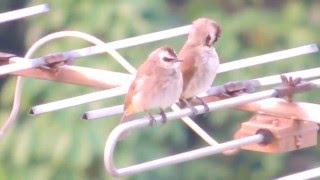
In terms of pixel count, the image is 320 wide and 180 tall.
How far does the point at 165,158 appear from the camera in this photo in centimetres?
239

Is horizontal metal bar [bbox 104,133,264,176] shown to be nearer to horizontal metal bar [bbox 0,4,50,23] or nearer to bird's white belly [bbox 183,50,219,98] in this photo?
bird's white belly [bbox 183,50,219,98]

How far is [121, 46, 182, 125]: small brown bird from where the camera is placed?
2.77m

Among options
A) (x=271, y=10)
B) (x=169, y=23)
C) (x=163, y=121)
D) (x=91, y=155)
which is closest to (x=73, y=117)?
(x=91, y=155)

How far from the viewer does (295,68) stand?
17.1 feet

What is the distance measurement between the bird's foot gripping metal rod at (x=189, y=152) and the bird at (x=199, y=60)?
0.22 m

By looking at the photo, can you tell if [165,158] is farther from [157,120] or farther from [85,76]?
[85,76]

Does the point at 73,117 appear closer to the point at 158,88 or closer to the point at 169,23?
the point at 169,23

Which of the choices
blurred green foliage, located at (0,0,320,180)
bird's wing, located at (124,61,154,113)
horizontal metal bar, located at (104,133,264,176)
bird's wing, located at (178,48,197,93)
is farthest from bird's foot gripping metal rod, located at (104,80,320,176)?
blurred green foliage, located at (0,0,320,180)

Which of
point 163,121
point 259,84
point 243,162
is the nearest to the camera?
point 163,121

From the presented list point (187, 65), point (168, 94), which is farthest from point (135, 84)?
point (187, 65)

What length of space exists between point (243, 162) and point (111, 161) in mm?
3729

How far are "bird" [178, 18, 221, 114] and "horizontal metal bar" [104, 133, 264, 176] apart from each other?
0.93 feet

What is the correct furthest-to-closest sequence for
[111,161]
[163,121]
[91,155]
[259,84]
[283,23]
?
[283,23], [91,155], [259,84], [163,121], [111,161]

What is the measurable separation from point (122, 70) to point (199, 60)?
2190mm
